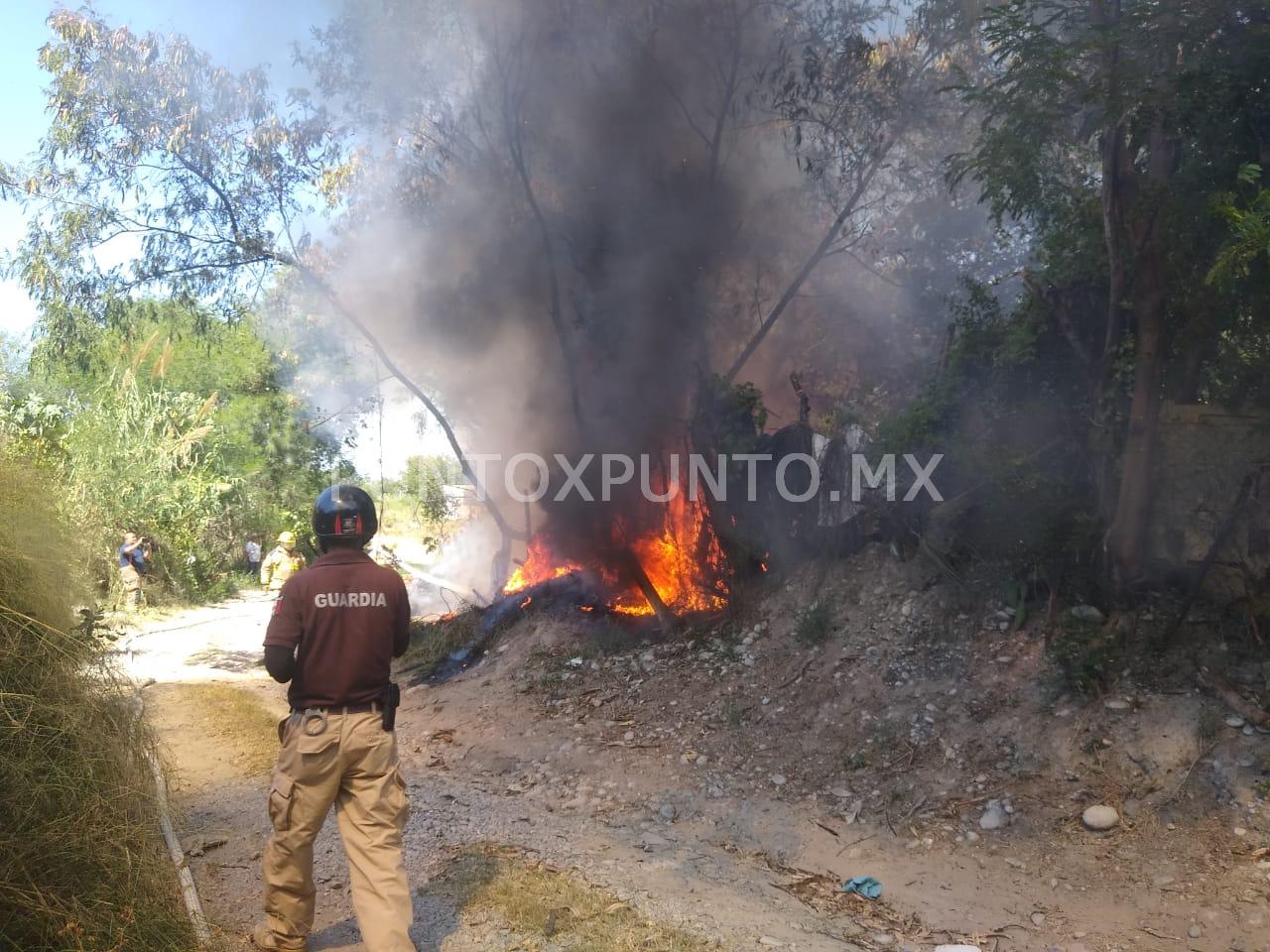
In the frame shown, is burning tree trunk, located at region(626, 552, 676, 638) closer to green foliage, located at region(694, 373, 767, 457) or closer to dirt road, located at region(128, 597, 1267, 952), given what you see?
green foliage, located at region(694, 373, 767, 457)

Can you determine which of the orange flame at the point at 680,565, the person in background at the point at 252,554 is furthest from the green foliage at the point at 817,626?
the person in background at the point at 252,554

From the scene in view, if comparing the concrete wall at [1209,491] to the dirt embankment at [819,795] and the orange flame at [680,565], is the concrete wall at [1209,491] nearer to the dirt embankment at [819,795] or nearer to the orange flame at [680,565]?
the dirt embankment at [819,795]

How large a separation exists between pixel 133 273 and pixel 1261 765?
38.2 ft

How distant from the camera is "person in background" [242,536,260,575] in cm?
1992

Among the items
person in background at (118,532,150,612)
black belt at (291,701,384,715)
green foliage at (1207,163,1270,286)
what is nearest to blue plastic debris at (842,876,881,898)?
black belt at (291,701,384,715)

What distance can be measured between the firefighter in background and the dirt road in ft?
30.2

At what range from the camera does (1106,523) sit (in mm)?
6918

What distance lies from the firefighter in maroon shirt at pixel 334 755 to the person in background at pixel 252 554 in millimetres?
17553

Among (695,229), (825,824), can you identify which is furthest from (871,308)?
(825,824)

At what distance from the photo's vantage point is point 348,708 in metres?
3.54

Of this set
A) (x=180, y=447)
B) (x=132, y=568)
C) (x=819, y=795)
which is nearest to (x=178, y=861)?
(x=819, y=795)

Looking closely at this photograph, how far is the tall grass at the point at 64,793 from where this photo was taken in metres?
2.88

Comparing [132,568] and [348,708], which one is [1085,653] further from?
[132,568]

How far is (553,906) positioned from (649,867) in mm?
1142
